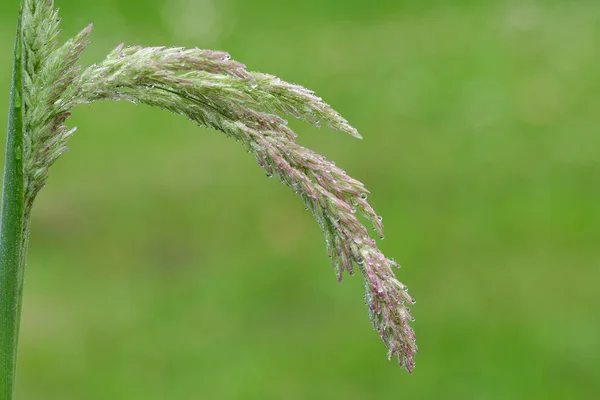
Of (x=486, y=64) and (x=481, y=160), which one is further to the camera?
(x=486, y=64)

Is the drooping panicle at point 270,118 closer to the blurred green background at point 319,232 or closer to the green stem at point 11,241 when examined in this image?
the green stem at point 11,241

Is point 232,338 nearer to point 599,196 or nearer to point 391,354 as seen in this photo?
point 599,196

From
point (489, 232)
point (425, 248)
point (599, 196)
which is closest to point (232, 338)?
point (425, 248)

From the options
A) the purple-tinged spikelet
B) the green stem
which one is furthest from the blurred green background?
the purple-tinged spikelet

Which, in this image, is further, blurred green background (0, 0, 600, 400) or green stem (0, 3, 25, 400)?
blurred green background (0, 0, 600, 400)

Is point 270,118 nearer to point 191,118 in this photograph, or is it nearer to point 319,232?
point 191,118

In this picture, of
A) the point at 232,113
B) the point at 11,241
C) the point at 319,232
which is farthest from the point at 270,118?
the point at 319,232

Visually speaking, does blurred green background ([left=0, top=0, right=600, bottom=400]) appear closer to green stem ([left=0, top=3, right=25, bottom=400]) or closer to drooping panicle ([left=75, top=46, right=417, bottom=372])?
green stem ([left=0, top=3, right=25, bottom=400])
